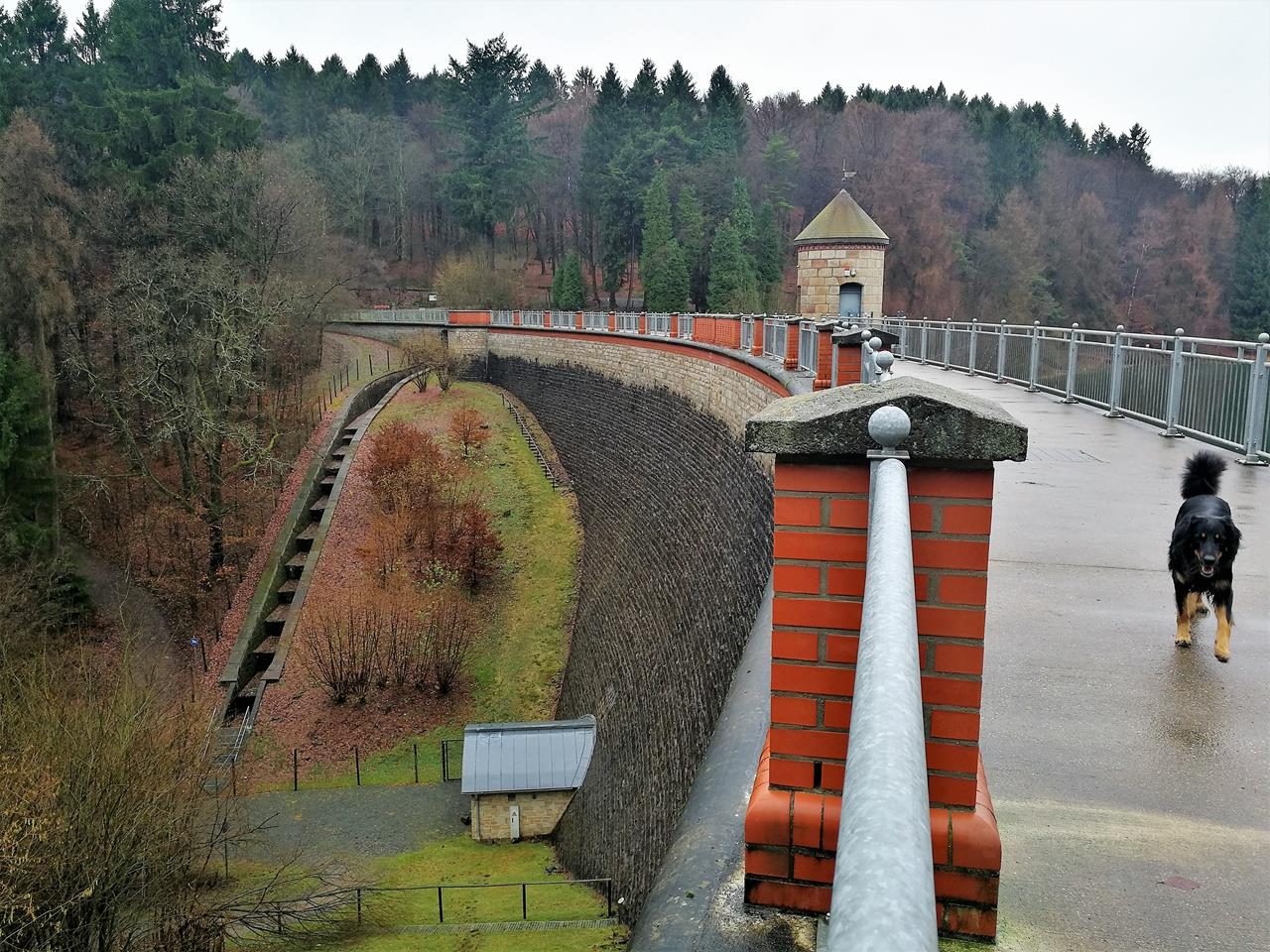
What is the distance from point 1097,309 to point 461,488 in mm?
44049

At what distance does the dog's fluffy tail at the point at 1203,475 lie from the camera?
5.29 meters

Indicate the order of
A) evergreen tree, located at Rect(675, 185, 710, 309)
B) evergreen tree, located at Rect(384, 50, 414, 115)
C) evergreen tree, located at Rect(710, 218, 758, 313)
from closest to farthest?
evergreen tree, located at Rect(710, 218, 758, 313)
evergreen tree, located at Rect(675, 185, 710, 309)
evergreen tree, located at Rect(384, 50, 414, 115)

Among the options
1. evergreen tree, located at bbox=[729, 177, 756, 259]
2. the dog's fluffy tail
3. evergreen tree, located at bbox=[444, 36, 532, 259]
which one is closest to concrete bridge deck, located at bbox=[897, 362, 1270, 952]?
the dog's fluffy tail

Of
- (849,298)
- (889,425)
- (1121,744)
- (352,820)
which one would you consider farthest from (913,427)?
(849,298)

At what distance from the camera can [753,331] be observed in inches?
700

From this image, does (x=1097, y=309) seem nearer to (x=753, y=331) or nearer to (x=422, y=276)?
(x=422, y=276)

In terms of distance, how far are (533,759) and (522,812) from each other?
126 centimetres

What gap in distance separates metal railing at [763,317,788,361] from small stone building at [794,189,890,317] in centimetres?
1144

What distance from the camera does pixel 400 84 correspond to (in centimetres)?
8038

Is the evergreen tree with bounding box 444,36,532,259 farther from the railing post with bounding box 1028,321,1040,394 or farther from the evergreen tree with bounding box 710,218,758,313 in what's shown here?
the railing post with bounding box 1028,321,1040,394

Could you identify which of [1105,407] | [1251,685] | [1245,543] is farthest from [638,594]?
[1251,685]

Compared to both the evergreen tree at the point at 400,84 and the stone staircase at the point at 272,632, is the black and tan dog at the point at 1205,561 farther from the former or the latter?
the evergreen tree at the point at 400,84

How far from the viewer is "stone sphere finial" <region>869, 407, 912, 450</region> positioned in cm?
204

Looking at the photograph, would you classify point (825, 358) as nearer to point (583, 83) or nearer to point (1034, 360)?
point (1034, 360)
